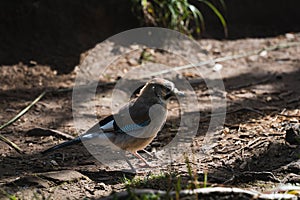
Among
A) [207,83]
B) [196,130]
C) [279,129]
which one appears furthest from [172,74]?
[279,129]

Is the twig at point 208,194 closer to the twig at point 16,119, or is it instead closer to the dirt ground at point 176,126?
the dirt ground at point 176,126

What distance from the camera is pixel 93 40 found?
8562 mm

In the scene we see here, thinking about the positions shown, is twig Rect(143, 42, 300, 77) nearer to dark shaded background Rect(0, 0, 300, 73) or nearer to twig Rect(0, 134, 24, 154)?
dark shaded background Rect(0, 0, 300, 73)

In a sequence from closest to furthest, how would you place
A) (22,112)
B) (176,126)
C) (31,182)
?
(31,182) → (176,126) → (22,112)

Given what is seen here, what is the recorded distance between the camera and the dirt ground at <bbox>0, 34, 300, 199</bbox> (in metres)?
4.60

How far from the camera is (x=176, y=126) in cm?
622

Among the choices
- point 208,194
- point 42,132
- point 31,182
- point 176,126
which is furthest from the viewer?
point 176,126

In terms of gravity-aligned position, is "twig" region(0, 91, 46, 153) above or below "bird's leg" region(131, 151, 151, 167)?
above

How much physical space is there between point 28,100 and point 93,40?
1960mm

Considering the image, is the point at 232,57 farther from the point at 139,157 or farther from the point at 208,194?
the point at 208,194

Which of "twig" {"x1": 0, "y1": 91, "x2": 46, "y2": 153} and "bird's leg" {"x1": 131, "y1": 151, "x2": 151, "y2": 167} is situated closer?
"bird's leg" {"x1": 131, "y1": 151, "x2": 151, "y2": 167}

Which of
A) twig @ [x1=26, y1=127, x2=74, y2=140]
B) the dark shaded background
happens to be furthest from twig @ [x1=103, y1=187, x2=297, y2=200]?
the dark shaded background

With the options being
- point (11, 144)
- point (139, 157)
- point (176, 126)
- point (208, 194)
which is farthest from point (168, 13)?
point (208, 194)

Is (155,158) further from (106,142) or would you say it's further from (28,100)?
(28,100)
